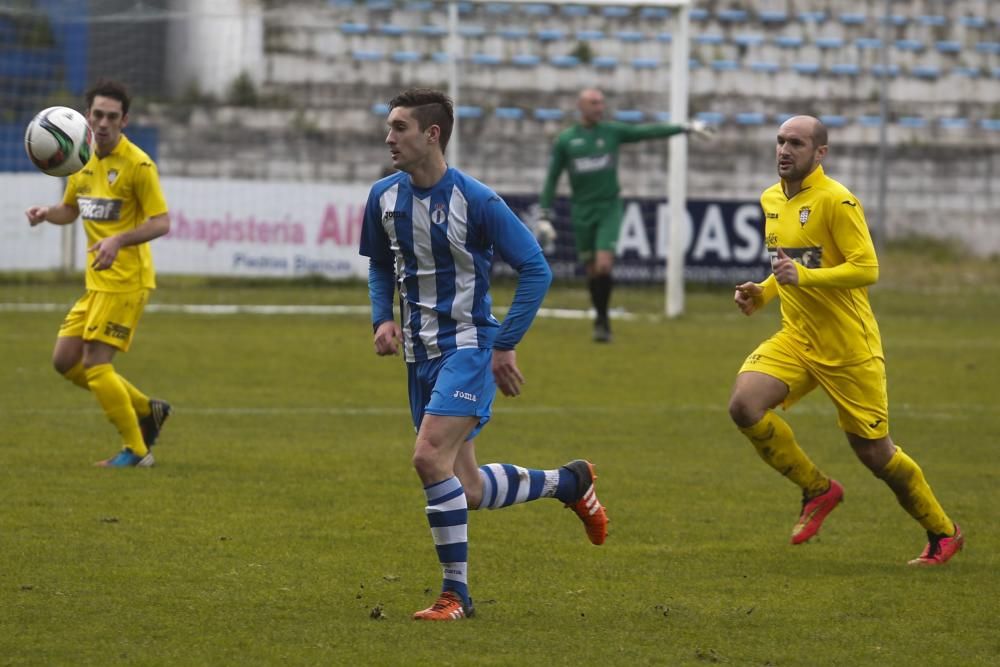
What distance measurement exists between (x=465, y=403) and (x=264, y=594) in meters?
1.14

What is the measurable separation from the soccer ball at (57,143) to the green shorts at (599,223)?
978 centimetres

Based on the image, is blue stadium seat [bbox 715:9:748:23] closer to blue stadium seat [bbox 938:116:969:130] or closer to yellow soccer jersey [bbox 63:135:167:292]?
blue stadium seat [bbox 938:116:969:130]

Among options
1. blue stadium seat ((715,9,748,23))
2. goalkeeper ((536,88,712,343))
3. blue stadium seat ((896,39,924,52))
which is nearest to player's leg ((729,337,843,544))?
goalkeeper ((536,88,712,343))

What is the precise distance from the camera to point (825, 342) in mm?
7711

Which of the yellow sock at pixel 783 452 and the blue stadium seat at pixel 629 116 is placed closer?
the yellow sock at pixel 783 452

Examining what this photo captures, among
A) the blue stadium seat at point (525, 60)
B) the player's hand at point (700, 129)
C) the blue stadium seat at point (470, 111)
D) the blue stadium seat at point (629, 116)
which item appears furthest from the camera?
the blue stadium seat at point (629, 116)

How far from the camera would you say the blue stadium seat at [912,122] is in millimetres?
29938

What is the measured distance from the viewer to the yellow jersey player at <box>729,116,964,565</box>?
755 centimetres

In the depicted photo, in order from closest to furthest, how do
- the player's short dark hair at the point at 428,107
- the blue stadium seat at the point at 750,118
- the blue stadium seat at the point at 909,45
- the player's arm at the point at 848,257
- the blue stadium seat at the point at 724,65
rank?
the player's short dark hair at the point at 428,107, the player's arm at the point at 848,257, the blue stadium seat at the point at 750,118, the blue stadium seat at the point at 724,65, the blue stadium seat at the point at 909,45

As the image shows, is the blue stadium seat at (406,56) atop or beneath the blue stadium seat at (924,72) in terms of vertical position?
atop

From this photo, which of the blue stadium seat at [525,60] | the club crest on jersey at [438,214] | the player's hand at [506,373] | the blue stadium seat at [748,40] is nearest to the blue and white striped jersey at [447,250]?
the club crest on jersey at [438,214]

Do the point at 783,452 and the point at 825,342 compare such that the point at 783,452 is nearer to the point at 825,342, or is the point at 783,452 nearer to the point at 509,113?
the point at 825,342

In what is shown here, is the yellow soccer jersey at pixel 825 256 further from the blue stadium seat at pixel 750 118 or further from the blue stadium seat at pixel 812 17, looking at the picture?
the blue stadium seat at pixel 812 17

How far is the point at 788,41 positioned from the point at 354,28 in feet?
27.8
